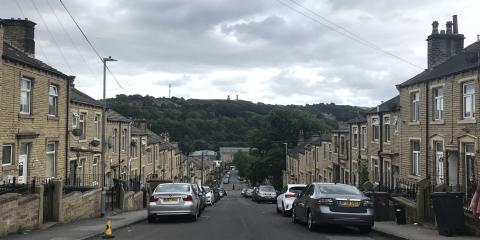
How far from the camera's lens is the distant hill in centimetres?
9094

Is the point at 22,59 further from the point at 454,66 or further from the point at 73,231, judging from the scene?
the point at 454,66

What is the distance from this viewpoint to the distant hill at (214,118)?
90.9 meters

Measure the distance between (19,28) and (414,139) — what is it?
65.1 feet

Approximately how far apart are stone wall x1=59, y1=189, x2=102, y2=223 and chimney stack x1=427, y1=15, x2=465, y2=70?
1768 cm

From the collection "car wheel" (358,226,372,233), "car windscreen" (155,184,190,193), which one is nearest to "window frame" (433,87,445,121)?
"car wheel" (358,226,372,233)

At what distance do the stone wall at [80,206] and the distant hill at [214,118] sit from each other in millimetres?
58707

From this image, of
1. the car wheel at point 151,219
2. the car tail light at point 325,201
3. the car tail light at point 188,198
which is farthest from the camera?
the car wheel at point 151,219

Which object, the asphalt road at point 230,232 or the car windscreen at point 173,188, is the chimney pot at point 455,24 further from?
the car windscreen at point 173,188

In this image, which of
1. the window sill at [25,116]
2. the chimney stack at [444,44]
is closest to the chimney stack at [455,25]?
the chimney stack at [444,44]

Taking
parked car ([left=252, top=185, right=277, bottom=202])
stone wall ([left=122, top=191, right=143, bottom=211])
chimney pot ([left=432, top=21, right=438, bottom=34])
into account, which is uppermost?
chimney pot ([left=432, top=21, right=438, bottom=34])

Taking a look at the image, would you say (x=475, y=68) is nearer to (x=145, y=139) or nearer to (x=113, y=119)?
(x=113, y=119)

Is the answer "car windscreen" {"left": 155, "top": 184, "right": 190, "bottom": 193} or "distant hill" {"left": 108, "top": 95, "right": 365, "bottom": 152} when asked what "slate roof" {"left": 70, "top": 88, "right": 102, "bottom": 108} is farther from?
"distant hill" {"left": 108, "top": 95, "right": 365, "bottom": 152}

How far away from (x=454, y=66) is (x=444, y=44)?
15.3 ft

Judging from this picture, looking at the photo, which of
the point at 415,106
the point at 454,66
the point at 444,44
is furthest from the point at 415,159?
the point at 444,44
